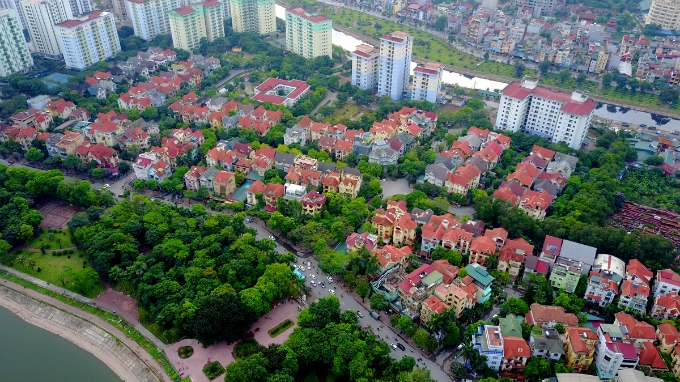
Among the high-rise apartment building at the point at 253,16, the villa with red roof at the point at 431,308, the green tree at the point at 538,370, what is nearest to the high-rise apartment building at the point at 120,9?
the high-rise apartment building at the point at 253,16

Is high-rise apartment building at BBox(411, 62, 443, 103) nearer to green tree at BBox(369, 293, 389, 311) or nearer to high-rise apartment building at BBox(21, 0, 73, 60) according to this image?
green tree at BBox(369, 293, 389, 311)

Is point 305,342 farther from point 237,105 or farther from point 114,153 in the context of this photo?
point 237,105

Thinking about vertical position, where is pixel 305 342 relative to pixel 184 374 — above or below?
above

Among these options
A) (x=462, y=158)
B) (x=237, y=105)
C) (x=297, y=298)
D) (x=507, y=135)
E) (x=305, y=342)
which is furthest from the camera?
(x=237, y=105)

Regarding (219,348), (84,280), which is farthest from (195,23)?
(219,348)

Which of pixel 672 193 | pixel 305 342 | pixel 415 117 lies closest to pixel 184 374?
pixel 305 342

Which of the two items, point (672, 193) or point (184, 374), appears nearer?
point (184, 374)

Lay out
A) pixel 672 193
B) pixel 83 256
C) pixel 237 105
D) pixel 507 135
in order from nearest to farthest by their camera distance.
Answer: pixel 83 256, pixel 672 193, pixel 507 135, pixel 237 105
